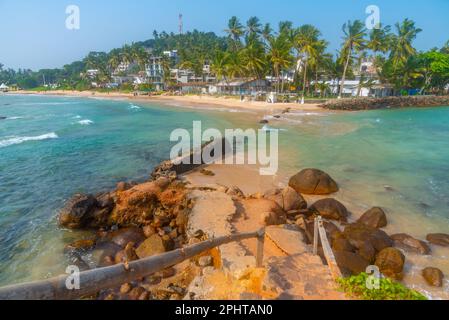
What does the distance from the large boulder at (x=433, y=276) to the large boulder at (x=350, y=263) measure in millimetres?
1618

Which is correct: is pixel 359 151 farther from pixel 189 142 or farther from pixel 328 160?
pixel 189 142

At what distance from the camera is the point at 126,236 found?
34.2ft

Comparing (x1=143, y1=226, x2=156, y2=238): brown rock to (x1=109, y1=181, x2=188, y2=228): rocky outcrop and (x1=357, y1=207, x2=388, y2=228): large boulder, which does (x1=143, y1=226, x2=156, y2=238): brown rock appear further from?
(x1=357, y1=207, x2=388, y2=228): large boulder

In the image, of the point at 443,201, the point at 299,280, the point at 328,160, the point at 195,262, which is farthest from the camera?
the point at 328,160

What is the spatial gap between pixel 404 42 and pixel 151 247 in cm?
7081

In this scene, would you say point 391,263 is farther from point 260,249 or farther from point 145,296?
point 145,296

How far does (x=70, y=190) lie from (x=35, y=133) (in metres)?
23.8

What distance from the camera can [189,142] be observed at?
88.7ft

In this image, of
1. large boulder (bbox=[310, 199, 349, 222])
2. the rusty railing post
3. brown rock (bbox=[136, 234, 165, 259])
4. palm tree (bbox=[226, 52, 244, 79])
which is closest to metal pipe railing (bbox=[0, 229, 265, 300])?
the rusty railing post

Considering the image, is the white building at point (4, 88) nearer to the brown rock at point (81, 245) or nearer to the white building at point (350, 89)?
the white building at point (350, 89)

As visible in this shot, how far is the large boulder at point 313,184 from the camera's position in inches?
557

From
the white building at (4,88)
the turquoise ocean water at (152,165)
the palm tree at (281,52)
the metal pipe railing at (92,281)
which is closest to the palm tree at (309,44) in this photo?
the palm tree at (281,52)
